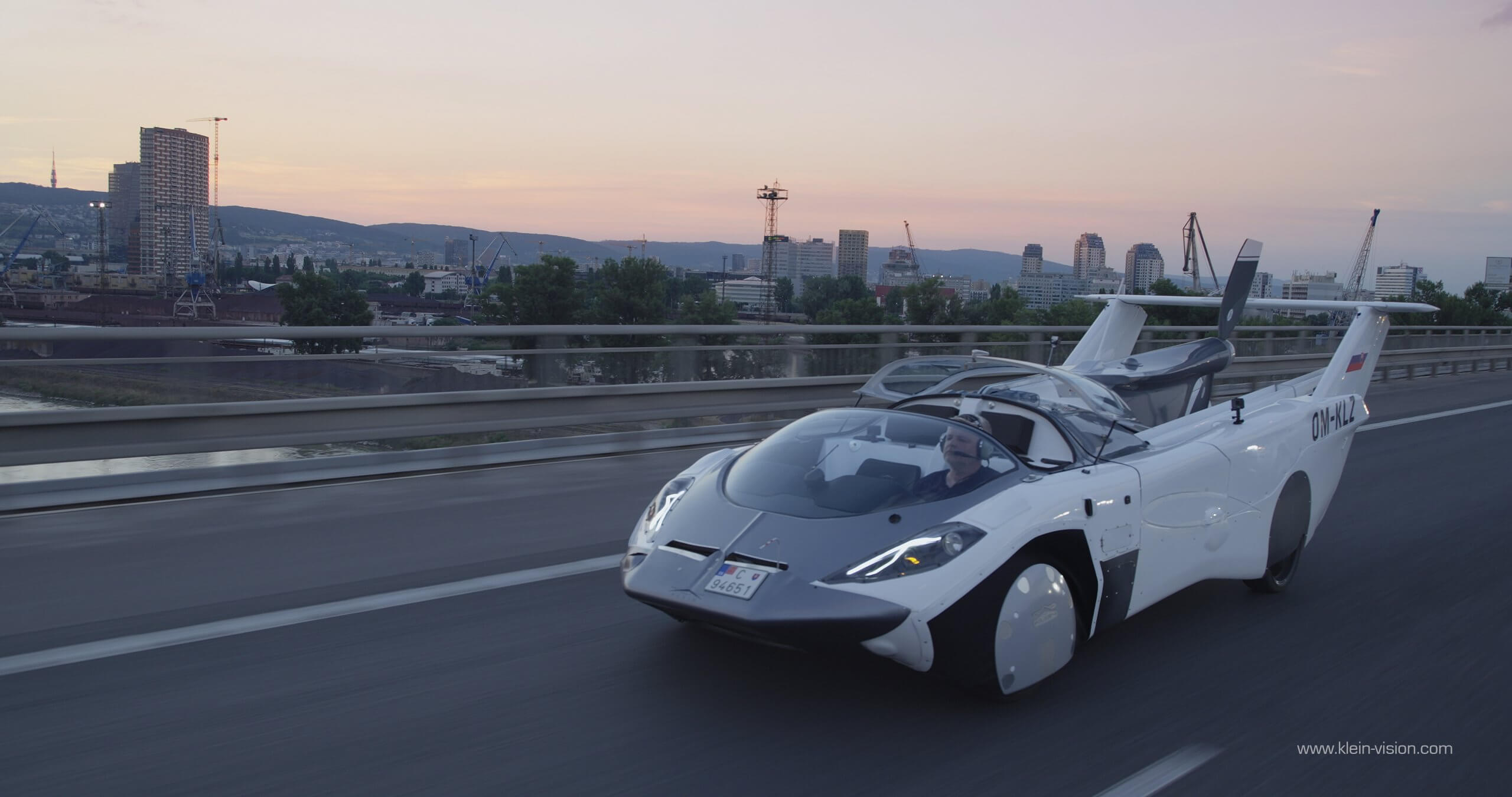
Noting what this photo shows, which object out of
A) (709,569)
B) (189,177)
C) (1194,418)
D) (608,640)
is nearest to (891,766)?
(709,569)

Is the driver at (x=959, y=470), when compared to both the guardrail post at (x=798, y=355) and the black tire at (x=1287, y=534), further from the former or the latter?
the guardrail post at (x=798, y=355)

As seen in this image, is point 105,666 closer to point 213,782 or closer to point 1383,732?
point 213,782

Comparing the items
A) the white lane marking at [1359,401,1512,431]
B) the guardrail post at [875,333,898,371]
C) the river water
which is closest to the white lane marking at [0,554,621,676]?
the river water

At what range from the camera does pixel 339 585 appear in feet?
17.9

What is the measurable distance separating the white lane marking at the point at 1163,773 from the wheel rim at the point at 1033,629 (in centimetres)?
51

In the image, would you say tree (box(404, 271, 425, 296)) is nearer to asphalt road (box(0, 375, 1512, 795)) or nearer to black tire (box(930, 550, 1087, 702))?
asphalt road (box(0, 375, 1512, 795))

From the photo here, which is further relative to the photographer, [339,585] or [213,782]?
[339,585]

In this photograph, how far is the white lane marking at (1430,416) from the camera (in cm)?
1313

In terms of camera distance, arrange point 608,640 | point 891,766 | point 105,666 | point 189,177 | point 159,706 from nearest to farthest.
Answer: point 891,766, point 159,706, point 105,666, point 608,640, point 189,177

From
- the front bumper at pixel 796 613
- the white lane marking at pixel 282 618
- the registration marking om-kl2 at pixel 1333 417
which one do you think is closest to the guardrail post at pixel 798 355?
the white lane marking at pixel 282 618

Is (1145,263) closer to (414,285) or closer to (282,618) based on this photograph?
(414,285)

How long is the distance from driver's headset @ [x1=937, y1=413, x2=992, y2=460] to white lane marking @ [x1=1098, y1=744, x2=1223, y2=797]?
129 cm

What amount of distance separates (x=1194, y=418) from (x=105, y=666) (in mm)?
5071

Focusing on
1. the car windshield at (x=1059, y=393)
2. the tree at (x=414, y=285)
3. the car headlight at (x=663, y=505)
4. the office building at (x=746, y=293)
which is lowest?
the car headlight at (x=663, y=505)
